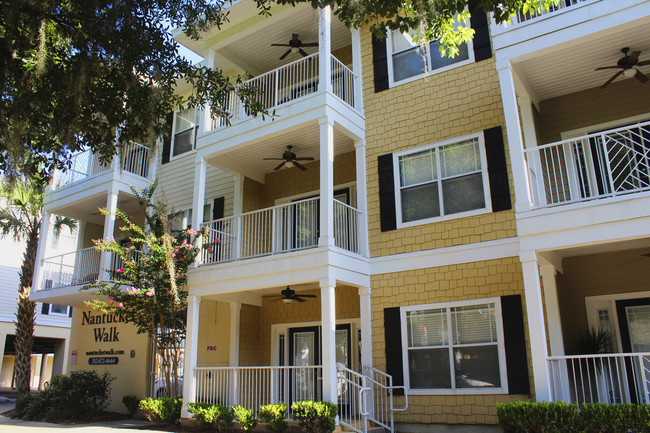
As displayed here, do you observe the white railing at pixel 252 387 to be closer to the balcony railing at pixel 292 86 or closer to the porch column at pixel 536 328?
the porch column at pixel 536 328

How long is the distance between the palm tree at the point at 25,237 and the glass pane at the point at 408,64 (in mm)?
12854

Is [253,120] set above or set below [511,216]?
above

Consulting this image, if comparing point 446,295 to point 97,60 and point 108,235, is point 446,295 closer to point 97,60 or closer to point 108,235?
point 97,60

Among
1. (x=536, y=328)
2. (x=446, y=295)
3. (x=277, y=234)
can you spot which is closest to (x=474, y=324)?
(x=446, y=295)

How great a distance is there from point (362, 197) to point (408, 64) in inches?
130

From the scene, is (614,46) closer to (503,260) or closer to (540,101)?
(540,101)

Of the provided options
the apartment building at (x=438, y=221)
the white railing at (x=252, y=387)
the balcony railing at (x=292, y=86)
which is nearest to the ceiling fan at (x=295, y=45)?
the apartment building at (x=438, y=221)

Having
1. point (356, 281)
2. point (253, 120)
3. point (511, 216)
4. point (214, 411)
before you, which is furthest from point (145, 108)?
point (511, 216)

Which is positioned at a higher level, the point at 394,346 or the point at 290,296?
the point at 290,296

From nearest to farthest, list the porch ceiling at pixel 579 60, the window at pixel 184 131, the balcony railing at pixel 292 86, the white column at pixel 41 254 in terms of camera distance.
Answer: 1. the porch ceiling at pixel 579 60
2. the balcony railing at pixel 292 86
3. the white column at pixel 41 254
4. the window at pixel 184 131

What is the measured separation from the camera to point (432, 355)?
10.6 meters

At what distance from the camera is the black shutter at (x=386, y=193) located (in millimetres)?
11797

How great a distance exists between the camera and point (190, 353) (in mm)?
12172

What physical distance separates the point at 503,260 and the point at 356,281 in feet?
9.70
